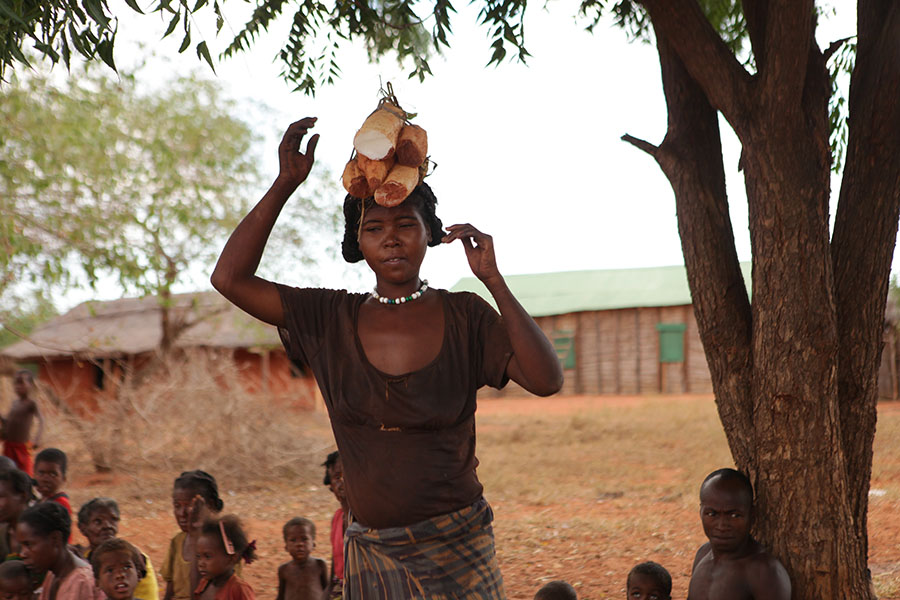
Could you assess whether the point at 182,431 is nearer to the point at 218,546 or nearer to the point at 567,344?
the point at 218,546

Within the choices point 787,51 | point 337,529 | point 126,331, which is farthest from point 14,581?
point 126,331

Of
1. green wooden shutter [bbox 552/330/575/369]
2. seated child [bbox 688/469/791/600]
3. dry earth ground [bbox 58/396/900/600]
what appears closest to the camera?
seated child [bbox 688/469/791/600]

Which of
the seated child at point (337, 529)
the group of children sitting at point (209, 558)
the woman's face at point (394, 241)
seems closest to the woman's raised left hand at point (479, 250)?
the woman's face at point (394, 241)

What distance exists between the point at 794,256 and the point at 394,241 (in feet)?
6.32

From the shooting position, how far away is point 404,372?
6.95ft

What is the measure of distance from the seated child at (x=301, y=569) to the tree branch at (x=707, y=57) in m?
2.70

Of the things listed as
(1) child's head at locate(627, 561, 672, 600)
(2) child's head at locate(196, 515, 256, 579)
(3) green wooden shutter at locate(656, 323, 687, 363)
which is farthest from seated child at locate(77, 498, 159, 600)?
(3) green wooden shutter at locate(656, 323, 687, 363)

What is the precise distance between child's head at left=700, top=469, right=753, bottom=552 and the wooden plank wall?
68.5ft

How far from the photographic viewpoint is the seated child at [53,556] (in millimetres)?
3801

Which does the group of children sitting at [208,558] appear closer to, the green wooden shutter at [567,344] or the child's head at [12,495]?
the child's head at [12,495]

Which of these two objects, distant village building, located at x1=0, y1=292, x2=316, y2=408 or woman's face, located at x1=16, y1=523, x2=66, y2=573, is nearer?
woman's face, located at x1=16, y1=523, x2=66, y2=573

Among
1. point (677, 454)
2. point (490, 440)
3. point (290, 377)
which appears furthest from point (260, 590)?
point (290, 377)

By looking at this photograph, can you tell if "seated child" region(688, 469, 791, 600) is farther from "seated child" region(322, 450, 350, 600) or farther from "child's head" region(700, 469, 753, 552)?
"seated child" region(322, 450, 350, 600)

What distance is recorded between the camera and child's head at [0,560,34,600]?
3797 mm
